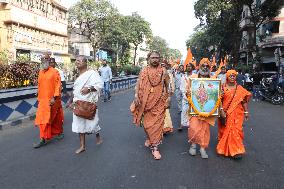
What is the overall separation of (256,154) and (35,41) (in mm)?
35115

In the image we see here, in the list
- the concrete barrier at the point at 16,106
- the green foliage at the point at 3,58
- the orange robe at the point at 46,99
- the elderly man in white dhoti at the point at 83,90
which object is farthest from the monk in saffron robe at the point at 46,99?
the green foliage at the point at 3,58

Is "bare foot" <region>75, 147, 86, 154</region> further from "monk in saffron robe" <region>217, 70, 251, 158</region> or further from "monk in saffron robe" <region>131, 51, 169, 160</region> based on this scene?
"monk in saffron robe" <region>217, 70, 251, 158</region>

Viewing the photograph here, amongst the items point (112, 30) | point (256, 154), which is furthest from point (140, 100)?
point (112, 30)

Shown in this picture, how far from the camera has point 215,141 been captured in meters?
7.64

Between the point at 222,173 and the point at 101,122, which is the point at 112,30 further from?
the point at 222,173

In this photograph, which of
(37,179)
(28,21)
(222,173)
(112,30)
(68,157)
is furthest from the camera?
(112,30)

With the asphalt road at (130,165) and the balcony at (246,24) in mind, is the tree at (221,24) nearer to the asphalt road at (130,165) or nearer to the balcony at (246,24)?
the balcony at (246,24)

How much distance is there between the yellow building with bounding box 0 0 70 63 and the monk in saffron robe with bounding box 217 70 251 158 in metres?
24.4

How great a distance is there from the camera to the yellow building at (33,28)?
3350cm

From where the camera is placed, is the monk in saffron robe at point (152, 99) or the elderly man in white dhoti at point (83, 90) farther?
the elderly man in white dhoti at point (83, 90)

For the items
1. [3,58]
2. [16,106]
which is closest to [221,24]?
[3,58]

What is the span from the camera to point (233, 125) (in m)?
6.07

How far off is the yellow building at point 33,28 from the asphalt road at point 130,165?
897 inches

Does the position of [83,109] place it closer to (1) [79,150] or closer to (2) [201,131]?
(1) [79,150]
